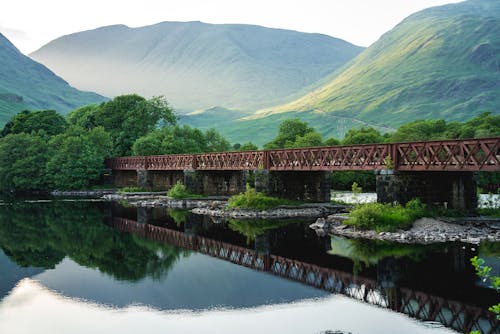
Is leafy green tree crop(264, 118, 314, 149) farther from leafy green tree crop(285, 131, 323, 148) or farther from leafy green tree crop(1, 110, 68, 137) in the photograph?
leafy green tree crop(1, 110, 68, 137)

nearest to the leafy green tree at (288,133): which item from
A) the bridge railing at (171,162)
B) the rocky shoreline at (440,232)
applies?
the bridge railing at (171,162)

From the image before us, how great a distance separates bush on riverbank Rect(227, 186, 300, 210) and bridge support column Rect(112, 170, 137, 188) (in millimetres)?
44447

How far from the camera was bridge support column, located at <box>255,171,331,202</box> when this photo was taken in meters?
53.4

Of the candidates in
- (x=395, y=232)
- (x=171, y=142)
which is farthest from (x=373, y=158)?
(x=171, y=142)

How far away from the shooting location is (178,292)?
75.0 feet

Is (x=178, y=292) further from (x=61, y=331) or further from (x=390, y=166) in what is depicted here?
(x=390, y=166)

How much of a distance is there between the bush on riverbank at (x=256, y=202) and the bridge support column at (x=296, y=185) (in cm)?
131

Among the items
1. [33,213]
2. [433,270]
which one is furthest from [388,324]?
[33,213]

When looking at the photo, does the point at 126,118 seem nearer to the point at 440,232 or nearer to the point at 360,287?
the point at 440,232

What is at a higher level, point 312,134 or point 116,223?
point 312,134

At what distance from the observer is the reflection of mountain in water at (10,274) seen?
24.2m

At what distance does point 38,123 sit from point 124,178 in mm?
25561

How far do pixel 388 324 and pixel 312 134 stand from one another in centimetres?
8639

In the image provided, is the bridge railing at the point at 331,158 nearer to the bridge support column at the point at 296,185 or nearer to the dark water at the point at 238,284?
the bridge support column at the point at 296,185
